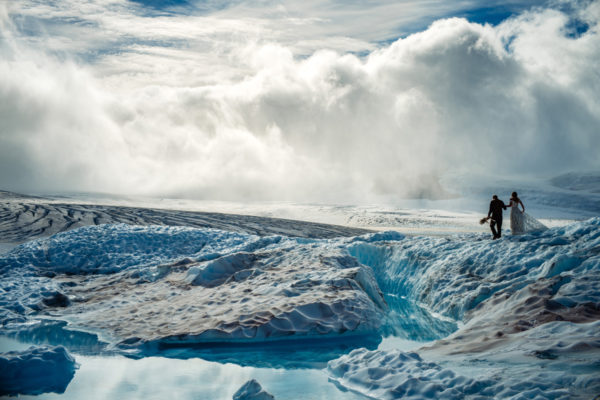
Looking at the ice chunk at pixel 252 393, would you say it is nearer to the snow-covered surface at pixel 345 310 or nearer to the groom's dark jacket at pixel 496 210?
the snow-covered surface at pixel 345 310

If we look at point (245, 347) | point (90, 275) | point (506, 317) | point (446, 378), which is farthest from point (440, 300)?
point (90, 275)

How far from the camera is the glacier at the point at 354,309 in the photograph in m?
6.18

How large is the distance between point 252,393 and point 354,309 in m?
4.20

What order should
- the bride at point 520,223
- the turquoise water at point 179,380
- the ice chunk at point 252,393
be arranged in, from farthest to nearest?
the bride at point 520,223 → the turquoise water at point 179,380 → the ice chunk at point 252,393

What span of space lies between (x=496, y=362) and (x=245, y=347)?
4187mm

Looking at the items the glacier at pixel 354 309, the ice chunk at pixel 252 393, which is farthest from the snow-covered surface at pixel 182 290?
the ice chunk at pixel 252 393

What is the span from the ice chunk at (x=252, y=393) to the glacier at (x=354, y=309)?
0.55 meters

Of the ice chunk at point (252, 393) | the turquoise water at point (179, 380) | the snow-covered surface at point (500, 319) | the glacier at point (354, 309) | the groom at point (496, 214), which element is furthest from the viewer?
the groom at point (496, 214)

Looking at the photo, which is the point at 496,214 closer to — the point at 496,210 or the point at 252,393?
the point at 496,210

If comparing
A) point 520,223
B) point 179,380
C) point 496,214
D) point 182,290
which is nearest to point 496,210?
point 496,214

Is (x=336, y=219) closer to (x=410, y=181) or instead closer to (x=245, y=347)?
(x=410, y=181)

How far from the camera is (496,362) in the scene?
6277 mm

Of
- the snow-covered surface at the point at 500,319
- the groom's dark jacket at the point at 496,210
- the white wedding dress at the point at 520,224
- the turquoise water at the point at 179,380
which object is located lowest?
the turquoise water at the point at 179,380

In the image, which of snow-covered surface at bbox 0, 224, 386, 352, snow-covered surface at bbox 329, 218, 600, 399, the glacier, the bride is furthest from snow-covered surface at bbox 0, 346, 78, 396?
the bride
